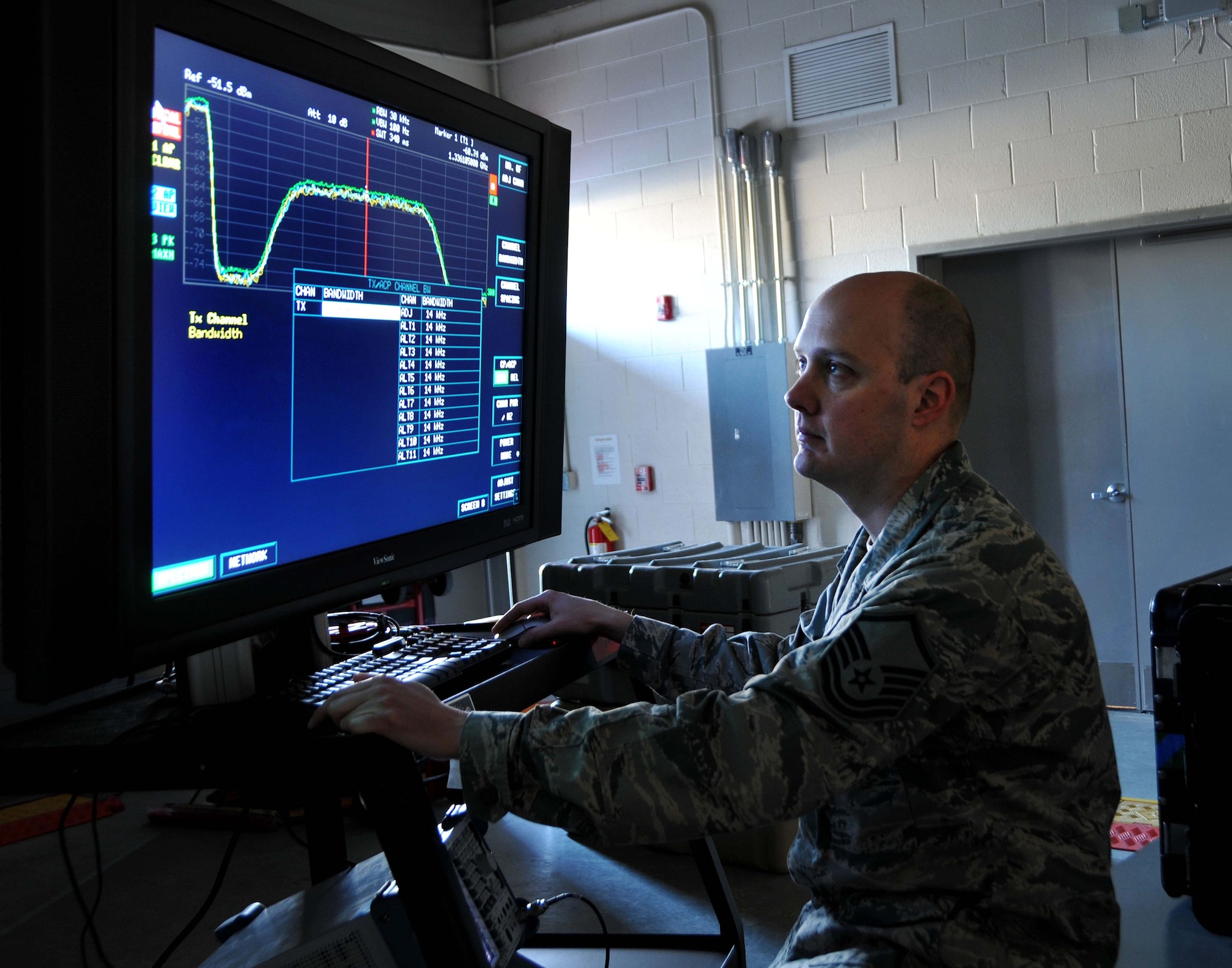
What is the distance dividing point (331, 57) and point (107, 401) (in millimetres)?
570

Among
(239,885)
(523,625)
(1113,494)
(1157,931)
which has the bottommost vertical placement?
(239,885)

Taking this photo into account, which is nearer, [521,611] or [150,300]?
[150,300]

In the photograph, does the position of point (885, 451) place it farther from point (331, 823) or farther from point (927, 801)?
point (331, 823)

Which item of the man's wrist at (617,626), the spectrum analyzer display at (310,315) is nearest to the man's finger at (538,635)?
the man's wrist at (617,626)

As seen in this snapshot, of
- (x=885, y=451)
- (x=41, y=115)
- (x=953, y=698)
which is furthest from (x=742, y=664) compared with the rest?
(x=41, y=115)

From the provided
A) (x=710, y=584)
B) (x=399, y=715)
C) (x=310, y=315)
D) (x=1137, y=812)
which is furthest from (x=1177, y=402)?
(x=399, y=715)

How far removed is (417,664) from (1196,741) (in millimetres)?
1233

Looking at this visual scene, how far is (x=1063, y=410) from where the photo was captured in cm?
472

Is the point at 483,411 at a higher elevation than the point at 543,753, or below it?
higher

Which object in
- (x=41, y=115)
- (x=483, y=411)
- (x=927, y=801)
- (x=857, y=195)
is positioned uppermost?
(x=857, y=195)

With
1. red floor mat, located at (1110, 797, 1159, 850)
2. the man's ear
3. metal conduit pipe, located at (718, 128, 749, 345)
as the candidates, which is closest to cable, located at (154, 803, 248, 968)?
the man's ear

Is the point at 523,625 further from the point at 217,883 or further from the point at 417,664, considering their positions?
the point at 217,883

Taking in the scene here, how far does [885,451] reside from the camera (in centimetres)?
141

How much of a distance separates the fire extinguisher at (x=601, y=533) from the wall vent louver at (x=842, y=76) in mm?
2320
